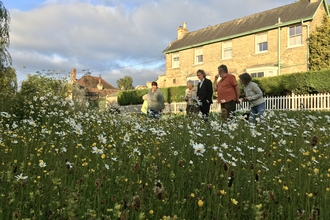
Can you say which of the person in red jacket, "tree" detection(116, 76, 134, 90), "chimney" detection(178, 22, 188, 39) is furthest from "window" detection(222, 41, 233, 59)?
"tree" detection(116, 76, 134, 90)

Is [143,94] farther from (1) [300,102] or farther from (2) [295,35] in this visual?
(1) [300,102]

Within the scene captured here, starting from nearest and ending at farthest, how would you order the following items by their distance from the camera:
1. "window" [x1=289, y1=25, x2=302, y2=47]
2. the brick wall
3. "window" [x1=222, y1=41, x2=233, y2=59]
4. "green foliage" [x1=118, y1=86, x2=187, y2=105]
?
the brick wall
"window" [x1=289, y1=25, x2=302, y2=47]
"green foliage" [x1=118, y1=86, x2=187, y2=105]
"window" [x1=222, y1=41, x2=233, y2=59]

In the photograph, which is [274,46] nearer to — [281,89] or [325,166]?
[281,89]

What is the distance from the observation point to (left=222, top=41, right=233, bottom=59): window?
80.0 feet

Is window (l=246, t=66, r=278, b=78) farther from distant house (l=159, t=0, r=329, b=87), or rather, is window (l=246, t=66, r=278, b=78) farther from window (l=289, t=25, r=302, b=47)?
window (l=289, t=25, r=302, b=47)

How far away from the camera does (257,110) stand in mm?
6617

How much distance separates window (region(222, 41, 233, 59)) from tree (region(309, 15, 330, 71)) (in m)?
6.40

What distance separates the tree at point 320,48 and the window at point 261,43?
11.3 ft

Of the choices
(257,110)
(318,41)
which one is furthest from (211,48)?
(257,110)

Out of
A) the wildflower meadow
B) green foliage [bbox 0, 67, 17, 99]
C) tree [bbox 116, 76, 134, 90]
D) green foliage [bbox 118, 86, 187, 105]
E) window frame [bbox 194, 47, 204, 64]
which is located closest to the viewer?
the wildflower meadow

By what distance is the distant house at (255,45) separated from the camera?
20109mm

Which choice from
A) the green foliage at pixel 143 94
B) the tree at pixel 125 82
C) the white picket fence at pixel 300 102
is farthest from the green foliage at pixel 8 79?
the tree at pixel 125 82

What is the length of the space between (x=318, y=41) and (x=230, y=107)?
50.7 feet

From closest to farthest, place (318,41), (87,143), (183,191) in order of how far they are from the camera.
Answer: (183,191)
(87,143)
(318,41)
